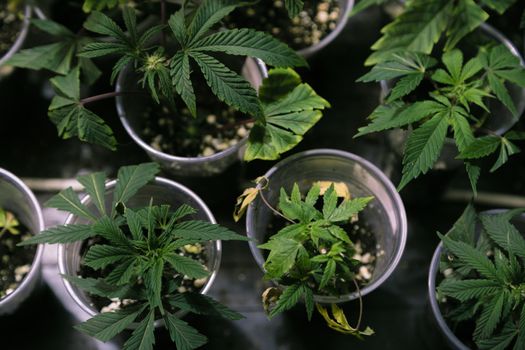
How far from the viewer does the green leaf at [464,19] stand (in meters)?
1.06

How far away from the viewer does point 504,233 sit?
3.32 ft

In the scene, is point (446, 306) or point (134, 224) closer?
point (134, 224)

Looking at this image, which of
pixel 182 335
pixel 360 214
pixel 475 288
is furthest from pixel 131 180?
pixel 475 288

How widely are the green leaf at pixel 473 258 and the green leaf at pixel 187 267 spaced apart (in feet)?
1.32

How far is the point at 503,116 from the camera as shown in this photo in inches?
48.7

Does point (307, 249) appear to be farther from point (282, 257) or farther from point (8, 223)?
point (8, 223)

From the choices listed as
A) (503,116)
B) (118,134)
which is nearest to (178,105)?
(118,134)

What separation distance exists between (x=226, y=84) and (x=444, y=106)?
363 millimetres

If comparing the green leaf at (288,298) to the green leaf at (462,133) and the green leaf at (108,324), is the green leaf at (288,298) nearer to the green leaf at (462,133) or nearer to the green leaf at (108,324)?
the green leaf at (108,324)

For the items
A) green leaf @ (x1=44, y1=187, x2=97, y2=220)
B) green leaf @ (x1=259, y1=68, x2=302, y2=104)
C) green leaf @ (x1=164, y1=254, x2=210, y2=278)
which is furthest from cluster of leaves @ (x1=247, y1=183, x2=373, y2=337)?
green leaf @ (x1=44, y1=187, x2=97, y2=220)

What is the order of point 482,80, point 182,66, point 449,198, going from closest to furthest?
point 182,66
point 482,80
point 449,198

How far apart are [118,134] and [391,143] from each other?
595 millimetres

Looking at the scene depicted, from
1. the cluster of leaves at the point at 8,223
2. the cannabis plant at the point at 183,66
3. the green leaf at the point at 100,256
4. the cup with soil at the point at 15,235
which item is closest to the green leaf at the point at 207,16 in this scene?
the cannabis plant at the point at 183,66

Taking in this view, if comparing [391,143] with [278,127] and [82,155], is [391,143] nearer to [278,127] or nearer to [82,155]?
[278,127]
